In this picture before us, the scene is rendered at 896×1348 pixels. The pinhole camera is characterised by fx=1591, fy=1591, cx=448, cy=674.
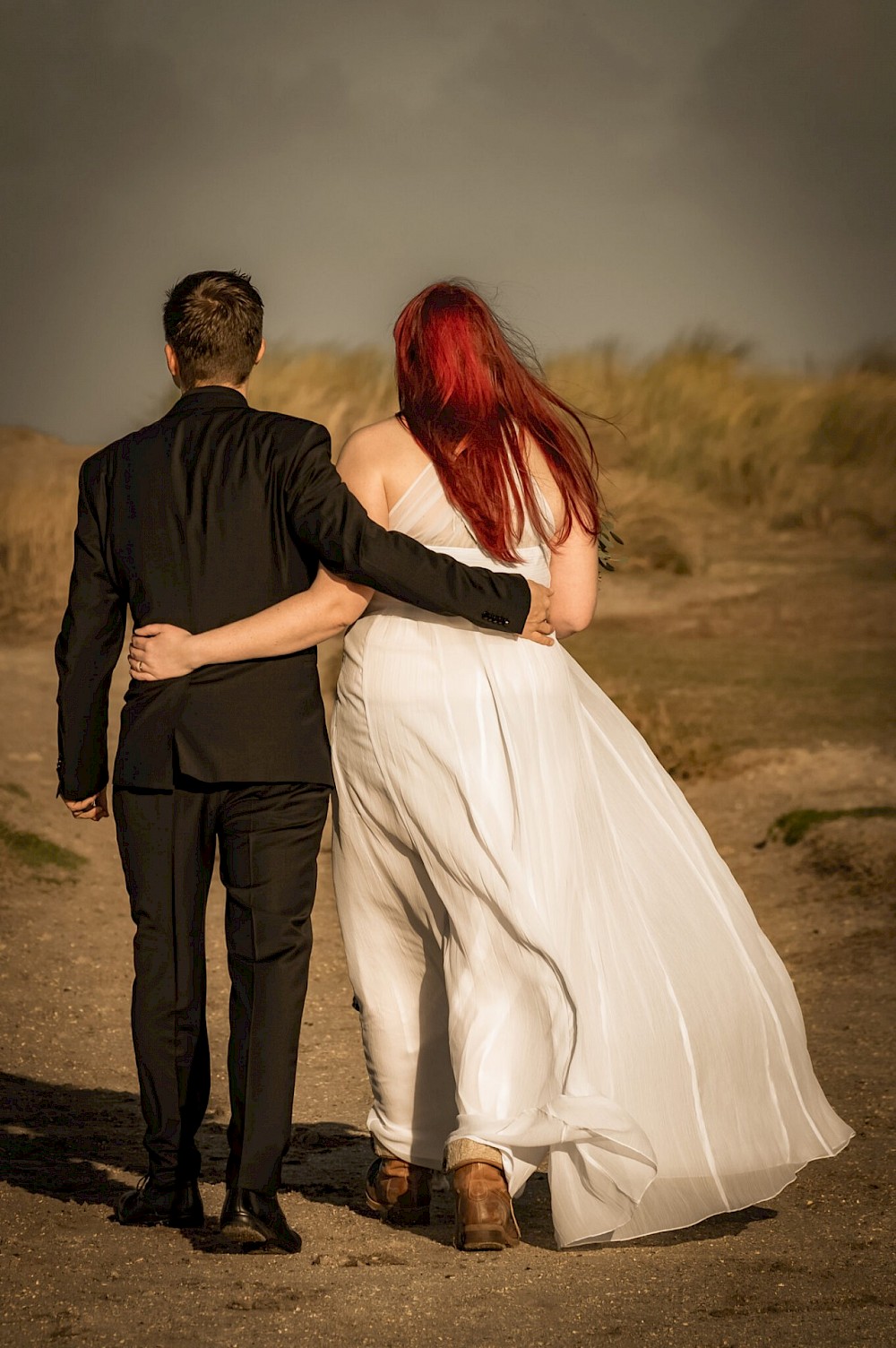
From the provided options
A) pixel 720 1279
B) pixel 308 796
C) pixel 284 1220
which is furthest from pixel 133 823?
pixel 720 1279

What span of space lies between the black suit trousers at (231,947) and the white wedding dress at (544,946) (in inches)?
10.4

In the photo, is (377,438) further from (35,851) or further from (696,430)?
(696,430)

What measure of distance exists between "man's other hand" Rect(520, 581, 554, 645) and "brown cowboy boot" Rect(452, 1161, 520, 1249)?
944 mm

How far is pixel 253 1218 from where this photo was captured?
272cm

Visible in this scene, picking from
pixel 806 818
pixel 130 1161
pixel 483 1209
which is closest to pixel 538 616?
pixel 483 1209

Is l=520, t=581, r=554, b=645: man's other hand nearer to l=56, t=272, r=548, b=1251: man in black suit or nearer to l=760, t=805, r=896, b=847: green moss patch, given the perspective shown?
l=56, t=272, r=548, b=1251: man in black suit

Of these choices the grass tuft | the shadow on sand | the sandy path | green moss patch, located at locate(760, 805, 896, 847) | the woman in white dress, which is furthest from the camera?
the grass tuft

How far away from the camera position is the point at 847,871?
7.38 m

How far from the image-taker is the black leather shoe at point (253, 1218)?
2.71 meters

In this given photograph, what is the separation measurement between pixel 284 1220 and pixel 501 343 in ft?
5.32

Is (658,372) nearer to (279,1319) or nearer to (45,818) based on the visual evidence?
(45,818)

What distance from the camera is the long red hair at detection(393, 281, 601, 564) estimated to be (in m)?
2.91

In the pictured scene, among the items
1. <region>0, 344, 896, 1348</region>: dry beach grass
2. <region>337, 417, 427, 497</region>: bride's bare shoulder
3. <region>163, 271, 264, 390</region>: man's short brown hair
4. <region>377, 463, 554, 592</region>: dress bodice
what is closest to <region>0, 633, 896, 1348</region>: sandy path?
<region>0, 344, 896, 1348</region>: dry beach grass

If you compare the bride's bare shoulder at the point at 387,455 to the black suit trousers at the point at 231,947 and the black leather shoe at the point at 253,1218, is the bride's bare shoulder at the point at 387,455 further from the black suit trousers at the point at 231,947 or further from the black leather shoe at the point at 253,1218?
the black leather shoe at the point at 253,1218
